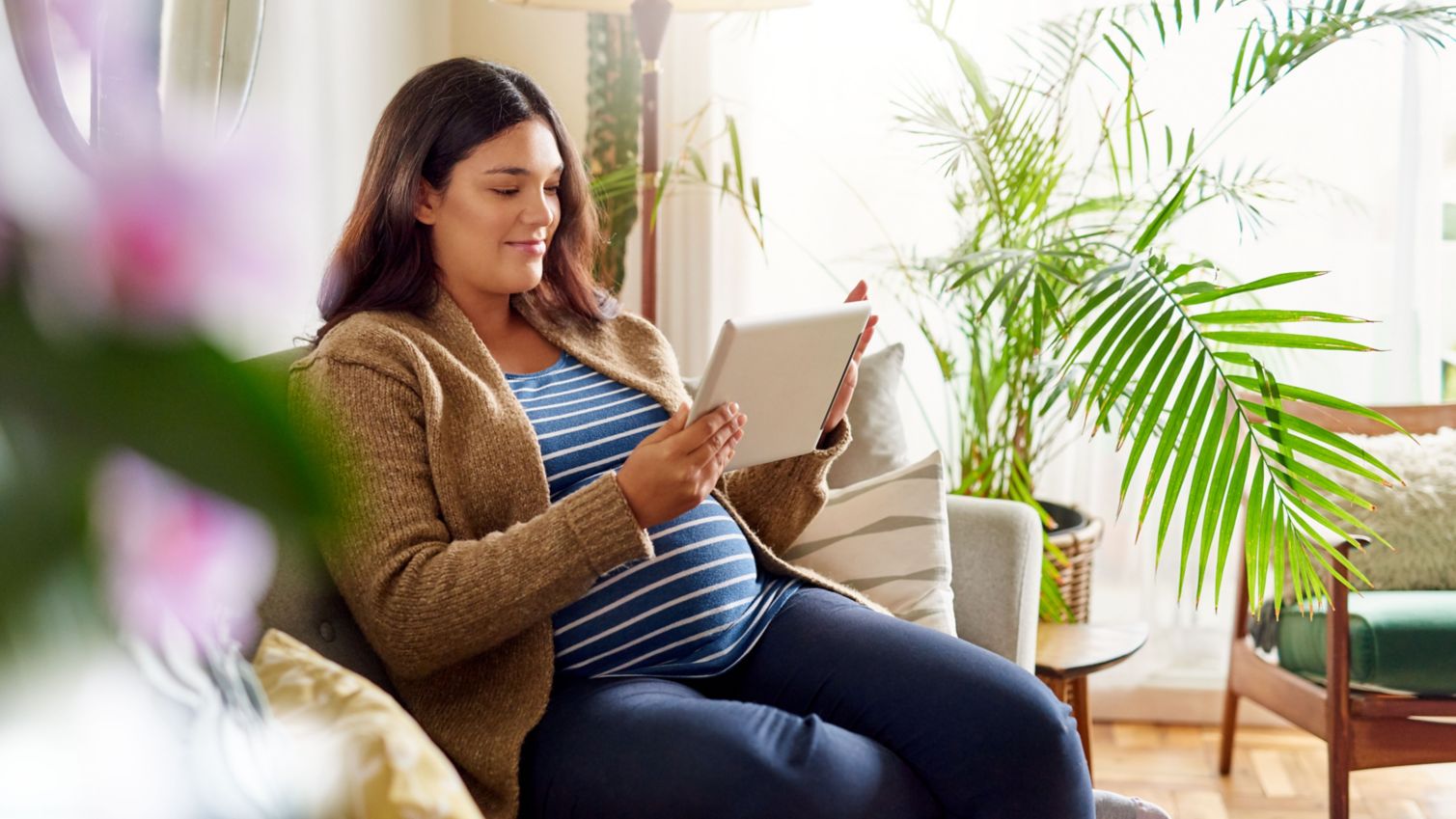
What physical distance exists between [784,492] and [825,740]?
46 cm

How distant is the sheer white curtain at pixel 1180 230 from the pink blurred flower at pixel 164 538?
7.97 ft

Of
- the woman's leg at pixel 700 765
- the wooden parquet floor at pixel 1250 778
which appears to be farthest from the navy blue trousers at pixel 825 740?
the wooden parquet floor at pixel 1250 778

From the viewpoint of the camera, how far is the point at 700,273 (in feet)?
8.94

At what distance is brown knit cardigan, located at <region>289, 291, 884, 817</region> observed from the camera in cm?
123

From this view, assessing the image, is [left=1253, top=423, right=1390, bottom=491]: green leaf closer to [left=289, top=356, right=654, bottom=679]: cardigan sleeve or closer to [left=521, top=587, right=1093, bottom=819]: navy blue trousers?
[left=521, top=587, right=1093, bottom=819]: navy blue trousers

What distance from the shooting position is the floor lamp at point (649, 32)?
2.16 metres

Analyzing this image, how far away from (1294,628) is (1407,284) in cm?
84

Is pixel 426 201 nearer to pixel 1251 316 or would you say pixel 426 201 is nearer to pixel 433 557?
pixel 433 557

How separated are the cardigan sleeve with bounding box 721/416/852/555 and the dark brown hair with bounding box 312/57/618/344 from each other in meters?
0.44

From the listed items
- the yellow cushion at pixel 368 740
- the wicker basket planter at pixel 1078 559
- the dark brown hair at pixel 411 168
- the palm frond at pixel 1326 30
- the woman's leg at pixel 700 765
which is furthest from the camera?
the wicker basket planter at pixel 1078 559

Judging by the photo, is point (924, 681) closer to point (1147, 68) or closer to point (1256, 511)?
point (1256, 511)

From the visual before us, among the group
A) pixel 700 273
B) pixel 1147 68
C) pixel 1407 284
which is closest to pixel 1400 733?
pixel 1407 284

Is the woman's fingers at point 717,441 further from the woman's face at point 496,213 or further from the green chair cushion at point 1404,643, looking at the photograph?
the green chair cushion at point 1404,643

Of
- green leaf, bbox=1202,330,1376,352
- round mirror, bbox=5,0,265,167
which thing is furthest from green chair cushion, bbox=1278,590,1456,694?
round mirror, bbox=5,0,265,167
